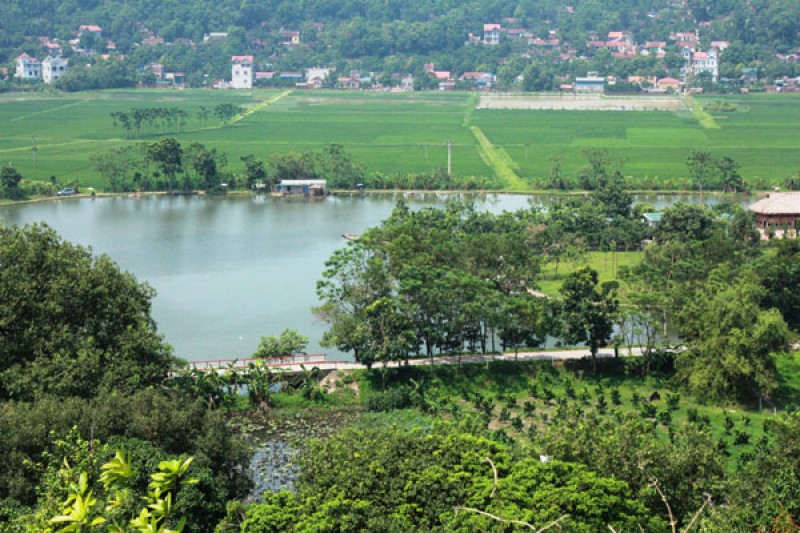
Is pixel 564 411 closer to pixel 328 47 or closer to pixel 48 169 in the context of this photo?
pixel 48 169

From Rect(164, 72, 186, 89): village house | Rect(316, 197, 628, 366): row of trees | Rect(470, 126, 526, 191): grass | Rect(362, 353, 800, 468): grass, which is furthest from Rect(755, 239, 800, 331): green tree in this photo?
Rect(164, 72, 186, 89): village house

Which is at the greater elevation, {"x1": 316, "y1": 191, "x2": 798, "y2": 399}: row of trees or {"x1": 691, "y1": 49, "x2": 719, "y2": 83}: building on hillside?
{"x1": 691, "y1": 49, "x2": 719, "y2": 83}: building on hillside

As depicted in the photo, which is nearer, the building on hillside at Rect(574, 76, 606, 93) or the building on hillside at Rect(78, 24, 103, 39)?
the building on hillside at Rect(574, 76, 606, 93)

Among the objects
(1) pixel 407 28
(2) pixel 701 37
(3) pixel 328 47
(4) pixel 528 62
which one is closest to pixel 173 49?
(3) pixel 328 47

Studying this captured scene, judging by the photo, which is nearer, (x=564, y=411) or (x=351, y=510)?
→ (x=351, y=510)

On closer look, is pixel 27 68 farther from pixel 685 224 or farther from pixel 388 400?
pixel 388 400

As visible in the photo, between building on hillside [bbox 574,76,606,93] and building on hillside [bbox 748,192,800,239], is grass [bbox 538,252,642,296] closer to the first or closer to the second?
building on hillside [bbox 748,192,800,239]
